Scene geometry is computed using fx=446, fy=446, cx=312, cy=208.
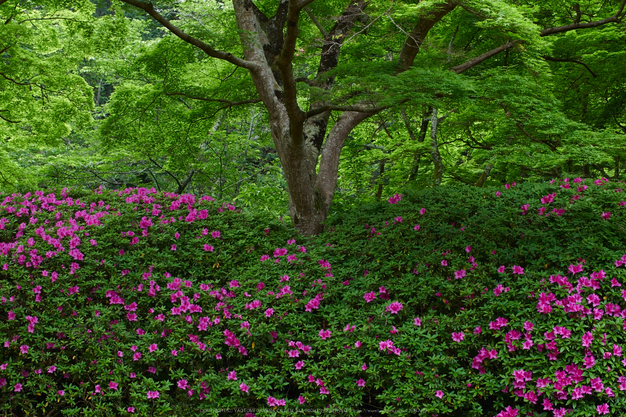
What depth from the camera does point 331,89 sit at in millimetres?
4586

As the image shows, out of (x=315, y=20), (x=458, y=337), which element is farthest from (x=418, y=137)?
(x=458, y=337)

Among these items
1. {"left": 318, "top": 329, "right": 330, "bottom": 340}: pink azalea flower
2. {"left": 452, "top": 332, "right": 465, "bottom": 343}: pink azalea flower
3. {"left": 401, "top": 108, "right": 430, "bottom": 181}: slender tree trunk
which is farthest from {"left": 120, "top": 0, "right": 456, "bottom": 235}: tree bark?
{"left": 401, "top": 108, "right": 430, "bottom": 181}: slender tree trunk

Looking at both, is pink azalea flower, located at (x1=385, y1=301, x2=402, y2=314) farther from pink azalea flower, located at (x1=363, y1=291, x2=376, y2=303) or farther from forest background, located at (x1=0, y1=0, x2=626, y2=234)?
forest background, located at (x1=0, y1=0, x2=626, y2=234)

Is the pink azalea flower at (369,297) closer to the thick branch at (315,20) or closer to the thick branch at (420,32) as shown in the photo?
the thick branch at (420,32)

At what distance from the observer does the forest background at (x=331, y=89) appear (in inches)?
171

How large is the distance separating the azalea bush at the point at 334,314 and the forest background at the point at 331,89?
112 centimetres

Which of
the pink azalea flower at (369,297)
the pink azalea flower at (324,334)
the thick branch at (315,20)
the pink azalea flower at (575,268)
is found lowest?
the pink azalea flower at (324,334)

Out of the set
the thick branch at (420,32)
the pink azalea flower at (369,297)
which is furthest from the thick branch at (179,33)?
the pink azalea flower at (369,297)

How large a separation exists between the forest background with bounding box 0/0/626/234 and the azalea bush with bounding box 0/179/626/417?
1.12 meters

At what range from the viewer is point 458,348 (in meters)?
2.80

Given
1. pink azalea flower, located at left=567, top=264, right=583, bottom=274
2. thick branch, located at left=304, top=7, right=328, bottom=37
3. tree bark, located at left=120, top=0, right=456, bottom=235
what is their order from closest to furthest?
pink azalea flower, located at left=567, top=264, right=583, bottom=274, tree bark, located at left=120, top=0, right=456, bottom=235, thick branch, located at left=304, top=7, right=328, bottom=37

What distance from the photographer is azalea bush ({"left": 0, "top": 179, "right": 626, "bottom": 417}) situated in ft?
8.52

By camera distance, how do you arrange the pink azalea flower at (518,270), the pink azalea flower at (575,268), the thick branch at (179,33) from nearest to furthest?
1. the pink azalea flower at (575,268)
2. the pink azalea flower at (518,270)
3. the thick branch at (179,33)

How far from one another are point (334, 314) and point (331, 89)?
241 centimetres
